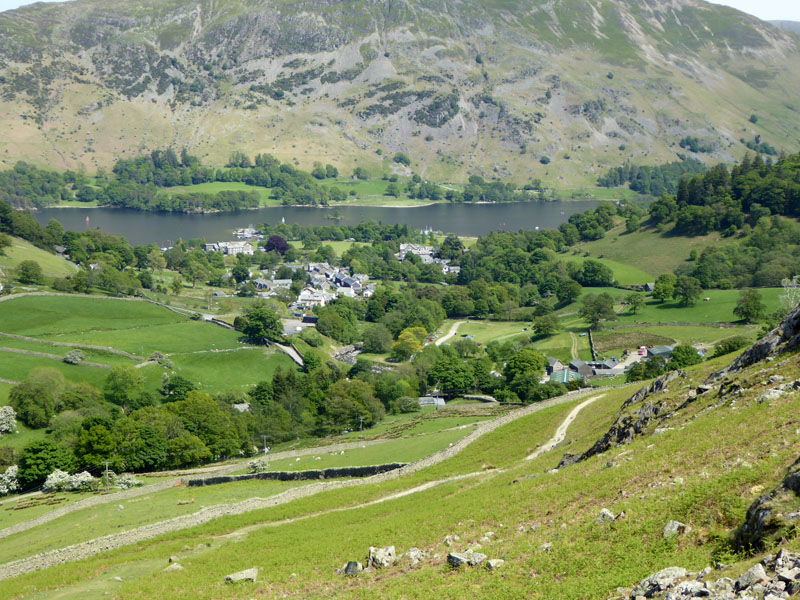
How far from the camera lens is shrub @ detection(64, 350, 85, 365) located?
103688 millimetres

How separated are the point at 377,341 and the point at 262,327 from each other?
20.1m

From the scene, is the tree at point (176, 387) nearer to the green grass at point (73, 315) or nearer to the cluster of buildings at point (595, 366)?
the green grass at point (73, 315)

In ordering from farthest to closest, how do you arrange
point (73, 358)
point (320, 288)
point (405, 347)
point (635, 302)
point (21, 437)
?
point (320, 288) → point (635, 302) → point (405, 347) → point (73, 358) → point (21, 437)

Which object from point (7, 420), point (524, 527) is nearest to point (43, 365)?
point (7, 420)

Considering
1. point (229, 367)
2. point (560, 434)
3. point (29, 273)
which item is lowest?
point (229, 367)

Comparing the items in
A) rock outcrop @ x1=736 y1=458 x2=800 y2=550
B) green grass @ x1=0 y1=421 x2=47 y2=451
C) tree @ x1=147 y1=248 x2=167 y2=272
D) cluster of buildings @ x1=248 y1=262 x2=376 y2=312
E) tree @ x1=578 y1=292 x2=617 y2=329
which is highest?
rock outcrop @ x1=736 y1=458 x2=800 y2=550

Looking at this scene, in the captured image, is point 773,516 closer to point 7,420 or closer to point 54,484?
point 54,484

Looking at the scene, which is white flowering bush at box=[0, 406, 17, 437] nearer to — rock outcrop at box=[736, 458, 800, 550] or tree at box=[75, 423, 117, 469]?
tree at box=[75, 423, 117, 469]

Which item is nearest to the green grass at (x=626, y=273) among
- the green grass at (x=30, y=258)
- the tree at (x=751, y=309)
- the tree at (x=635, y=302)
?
the tree at (x=635, y=302)

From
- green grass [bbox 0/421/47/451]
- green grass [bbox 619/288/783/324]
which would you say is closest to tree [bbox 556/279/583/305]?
green grass [bbox 619/288/783/324]

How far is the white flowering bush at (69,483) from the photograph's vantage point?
2586 inches

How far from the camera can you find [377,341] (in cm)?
13250

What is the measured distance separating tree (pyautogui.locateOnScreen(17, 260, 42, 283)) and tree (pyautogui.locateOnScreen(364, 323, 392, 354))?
6290cm

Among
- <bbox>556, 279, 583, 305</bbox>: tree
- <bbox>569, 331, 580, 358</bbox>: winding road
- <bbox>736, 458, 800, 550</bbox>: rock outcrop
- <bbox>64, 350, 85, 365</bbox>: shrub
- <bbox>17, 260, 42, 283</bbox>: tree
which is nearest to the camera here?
<bbox>736, 458, 800, 550</bbox>: rock outcrop
